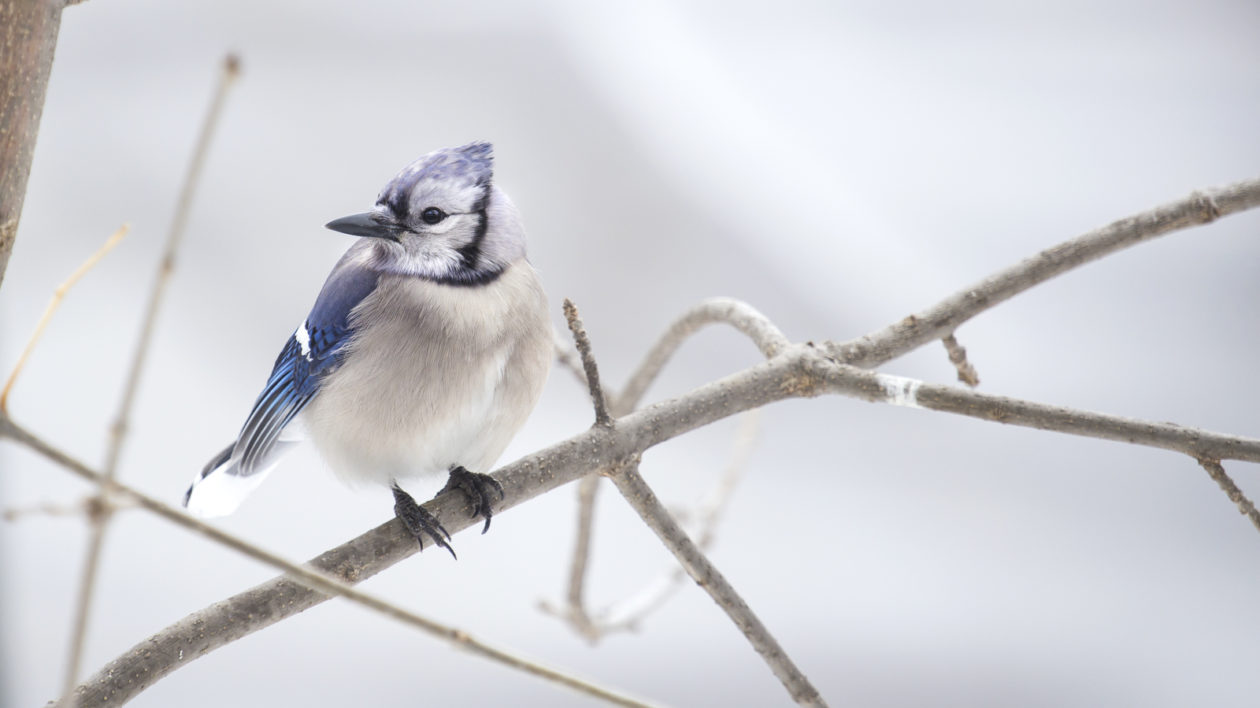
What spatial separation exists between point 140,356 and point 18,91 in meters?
0.37

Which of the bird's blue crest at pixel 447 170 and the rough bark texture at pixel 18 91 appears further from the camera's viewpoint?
the bird's blue crest at pixel 447 170

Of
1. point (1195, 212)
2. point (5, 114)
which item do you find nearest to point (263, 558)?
point (5, 114)

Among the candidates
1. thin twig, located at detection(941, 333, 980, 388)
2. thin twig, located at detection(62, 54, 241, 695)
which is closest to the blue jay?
thin twig, located at detection(941, 333, 980, 388)

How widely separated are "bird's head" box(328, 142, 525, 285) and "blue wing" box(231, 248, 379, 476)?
4cm

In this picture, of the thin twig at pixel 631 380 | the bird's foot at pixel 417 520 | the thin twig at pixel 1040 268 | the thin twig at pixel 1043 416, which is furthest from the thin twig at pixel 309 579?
the thin twig at pixel 631 380

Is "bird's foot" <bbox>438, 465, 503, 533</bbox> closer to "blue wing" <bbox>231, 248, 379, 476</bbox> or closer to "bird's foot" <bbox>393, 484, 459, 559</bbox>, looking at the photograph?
"bird's foot" <bbox>393, 484, 459, 559</bbox>

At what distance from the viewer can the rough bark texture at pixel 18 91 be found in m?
0.61

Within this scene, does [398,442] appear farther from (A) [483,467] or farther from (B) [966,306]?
(B) [966,306]

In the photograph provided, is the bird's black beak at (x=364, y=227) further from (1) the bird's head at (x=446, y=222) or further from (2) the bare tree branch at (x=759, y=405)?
(2) the bare tree branch at (x=759, y=405)

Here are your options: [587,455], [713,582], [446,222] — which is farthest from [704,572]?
[446,222]

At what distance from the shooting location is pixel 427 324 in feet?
3.05

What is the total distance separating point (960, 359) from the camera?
1.04 metres

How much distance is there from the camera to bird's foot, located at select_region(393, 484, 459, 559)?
868mm

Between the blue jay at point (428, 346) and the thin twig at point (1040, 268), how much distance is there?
0.33 metres
